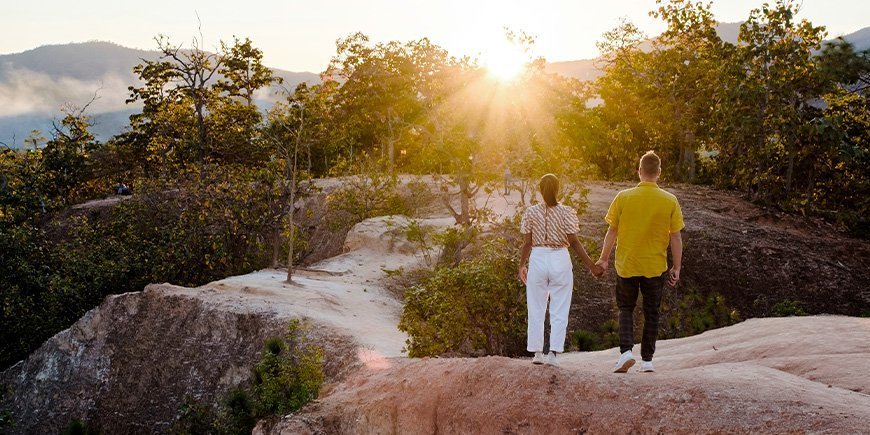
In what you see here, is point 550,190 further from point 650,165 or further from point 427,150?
point 427,150

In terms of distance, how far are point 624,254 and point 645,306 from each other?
528mm

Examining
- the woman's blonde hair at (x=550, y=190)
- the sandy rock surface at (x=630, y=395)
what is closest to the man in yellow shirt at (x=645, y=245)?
the sandy rock surface at (x=630, y=395)

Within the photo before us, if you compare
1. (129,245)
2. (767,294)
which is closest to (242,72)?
(129,245)

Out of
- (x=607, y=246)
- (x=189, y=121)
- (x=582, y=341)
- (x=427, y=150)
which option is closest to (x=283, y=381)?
(x=607, y=246)

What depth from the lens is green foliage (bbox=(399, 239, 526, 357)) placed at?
39.5ft

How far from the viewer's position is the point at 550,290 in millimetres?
7152

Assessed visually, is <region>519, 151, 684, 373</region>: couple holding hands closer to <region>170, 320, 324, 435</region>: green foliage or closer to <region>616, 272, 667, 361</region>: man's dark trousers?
<region>616, 272, 667, 361</region>: man's dark trousers

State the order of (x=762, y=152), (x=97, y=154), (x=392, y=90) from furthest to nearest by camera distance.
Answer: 1. (x=97, y=154)
2. (x=392, y=90)
3. (x=762, y=152)

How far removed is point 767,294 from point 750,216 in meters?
6.48

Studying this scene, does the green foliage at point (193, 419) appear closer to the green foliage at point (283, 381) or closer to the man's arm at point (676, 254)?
the green foliage at point (283, 381)

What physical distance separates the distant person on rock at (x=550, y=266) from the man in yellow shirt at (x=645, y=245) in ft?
1.01

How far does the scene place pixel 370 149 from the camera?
147 ft

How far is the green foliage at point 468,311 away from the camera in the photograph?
12039mm

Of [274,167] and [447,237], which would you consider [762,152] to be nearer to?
[447,237]
